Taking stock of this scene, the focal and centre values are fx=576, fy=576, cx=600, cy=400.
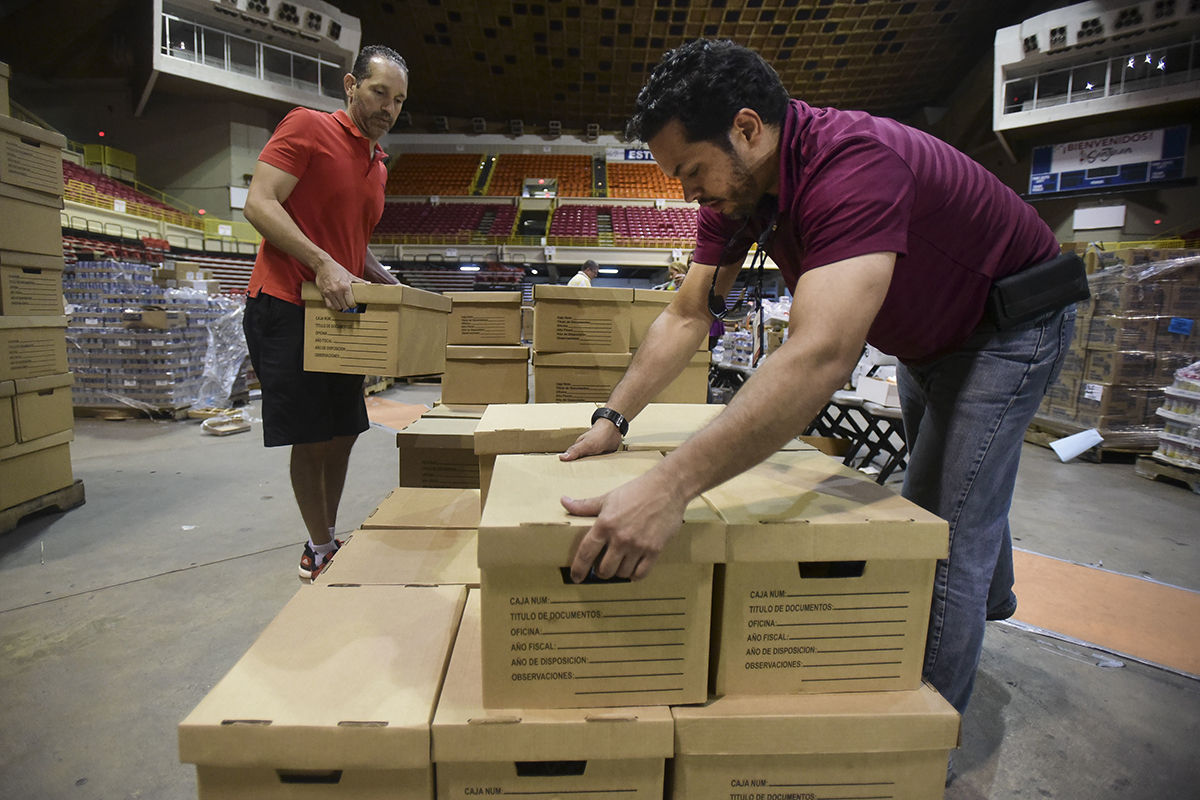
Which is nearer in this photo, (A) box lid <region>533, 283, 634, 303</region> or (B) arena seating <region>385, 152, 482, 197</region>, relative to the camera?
(A) box lid <region>533, 283, 634, 303</region>

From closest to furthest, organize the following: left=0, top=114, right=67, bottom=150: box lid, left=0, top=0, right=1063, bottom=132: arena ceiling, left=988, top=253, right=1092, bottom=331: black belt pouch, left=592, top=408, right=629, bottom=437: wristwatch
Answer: left=988, top=253, right=1092, bottom=331: black belt pouch < left=592, top=408, right=629, bottom=437: wristwatch < left=0, top=114, right=67, bottom=150: box lid < left=0, top=0, right=1063, bottom=132: arena ceiling

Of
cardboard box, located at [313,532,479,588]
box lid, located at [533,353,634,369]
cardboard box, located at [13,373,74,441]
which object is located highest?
box lid, located at [533,353,634,369]

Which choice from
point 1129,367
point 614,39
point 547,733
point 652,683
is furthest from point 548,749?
point 614,39

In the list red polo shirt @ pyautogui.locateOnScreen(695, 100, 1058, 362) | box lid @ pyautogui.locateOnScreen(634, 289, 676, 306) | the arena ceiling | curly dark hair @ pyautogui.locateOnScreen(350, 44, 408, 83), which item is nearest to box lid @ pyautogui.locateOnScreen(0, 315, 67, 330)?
curly dark hair @ pyautogui.locateOnScreen(350, 44, 408, 83)

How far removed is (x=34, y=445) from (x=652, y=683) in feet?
9.92

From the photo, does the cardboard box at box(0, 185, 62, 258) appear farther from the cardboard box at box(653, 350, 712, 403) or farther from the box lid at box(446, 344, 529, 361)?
the cardboard box at box(653, 350, 712, 403)

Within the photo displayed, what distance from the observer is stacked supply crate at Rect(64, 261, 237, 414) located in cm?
483

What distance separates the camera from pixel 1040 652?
5.70 ft

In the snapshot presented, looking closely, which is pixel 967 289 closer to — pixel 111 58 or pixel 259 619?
pixel 259 619

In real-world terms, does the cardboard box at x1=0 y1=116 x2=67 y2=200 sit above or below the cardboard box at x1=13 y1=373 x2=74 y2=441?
above

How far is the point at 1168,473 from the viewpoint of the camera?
142 inches

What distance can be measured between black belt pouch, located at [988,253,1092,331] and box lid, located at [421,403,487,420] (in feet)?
5.87

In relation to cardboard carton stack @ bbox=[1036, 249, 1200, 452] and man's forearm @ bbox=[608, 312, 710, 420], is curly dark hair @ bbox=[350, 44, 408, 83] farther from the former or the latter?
cardboard carton stack @ bbox=[1036, 249, 1200, 452]

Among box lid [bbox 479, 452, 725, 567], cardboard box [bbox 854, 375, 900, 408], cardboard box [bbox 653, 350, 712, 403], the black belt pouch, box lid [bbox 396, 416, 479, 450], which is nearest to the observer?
box lid [bbox 479, 452, 725, 567]
